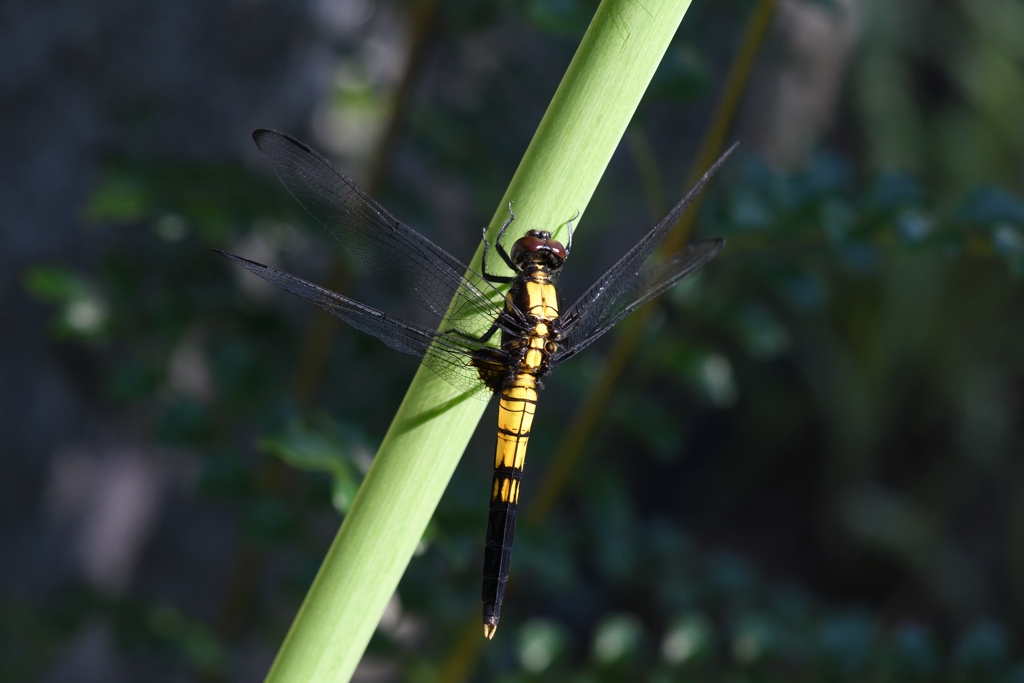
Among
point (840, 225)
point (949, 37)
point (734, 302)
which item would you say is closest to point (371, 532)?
point (840, 225)

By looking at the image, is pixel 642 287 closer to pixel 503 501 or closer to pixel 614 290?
pixel 614 290

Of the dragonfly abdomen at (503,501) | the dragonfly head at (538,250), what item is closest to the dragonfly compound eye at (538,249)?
the dragonfly head at (538,250)

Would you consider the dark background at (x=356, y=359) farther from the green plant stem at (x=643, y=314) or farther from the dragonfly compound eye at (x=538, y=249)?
the dragonfly compound eye at (x=538, y=249)

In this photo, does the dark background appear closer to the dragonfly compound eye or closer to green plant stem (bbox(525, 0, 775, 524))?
green plant stem (bbox(525, 0, 775, 524))

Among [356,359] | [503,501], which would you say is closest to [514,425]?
[503,501]

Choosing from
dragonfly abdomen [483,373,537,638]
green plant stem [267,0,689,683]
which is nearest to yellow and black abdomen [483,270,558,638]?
dragonfly abdomen [483,373,537,638]

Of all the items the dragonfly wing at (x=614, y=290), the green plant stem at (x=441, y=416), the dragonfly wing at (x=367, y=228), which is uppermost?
the dragonfly wing at (x=614, y=290)

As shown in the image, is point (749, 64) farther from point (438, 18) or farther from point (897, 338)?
point (897, 338)
